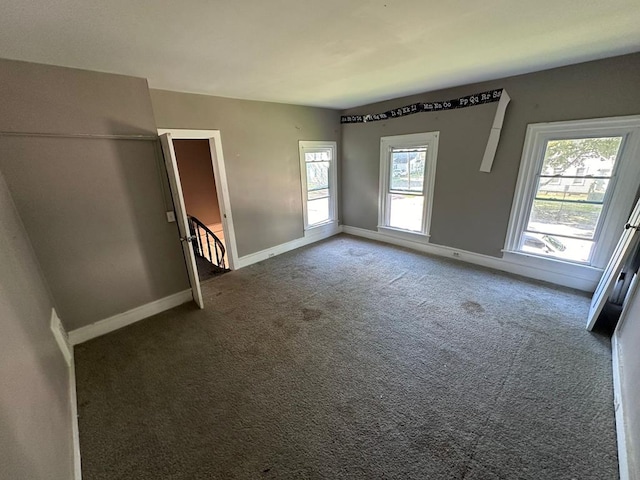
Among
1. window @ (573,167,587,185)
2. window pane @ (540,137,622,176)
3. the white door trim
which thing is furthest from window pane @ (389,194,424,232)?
Answer: the white door trim

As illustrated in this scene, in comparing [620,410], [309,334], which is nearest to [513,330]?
[620,410]

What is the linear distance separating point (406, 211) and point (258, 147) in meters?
2.81

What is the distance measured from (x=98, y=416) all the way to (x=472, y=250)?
459cm

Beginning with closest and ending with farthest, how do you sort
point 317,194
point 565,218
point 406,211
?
point 565,218 → point 406,211 → point 317,194

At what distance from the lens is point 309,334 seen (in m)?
2.53

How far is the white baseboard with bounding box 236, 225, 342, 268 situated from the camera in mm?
4184

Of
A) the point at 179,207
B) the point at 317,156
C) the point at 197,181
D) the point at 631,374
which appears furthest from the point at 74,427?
the point at 197,181

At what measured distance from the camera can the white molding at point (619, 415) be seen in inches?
53.4

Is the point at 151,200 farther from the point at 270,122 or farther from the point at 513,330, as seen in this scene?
the point at 513,330

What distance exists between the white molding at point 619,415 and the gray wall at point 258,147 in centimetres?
411

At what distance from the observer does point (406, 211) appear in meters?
4.70

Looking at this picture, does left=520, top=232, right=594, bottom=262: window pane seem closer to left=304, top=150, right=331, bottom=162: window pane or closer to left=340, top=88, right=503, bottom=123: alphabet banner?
left=340, top=88, right=503, bottom=123: alphabet banner

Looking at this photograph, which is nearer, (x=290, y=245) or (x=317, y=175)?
(x=290, y=245)

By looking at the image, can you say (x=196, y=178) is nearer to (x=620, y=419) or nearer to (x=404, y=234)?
(x=404, y=234)
